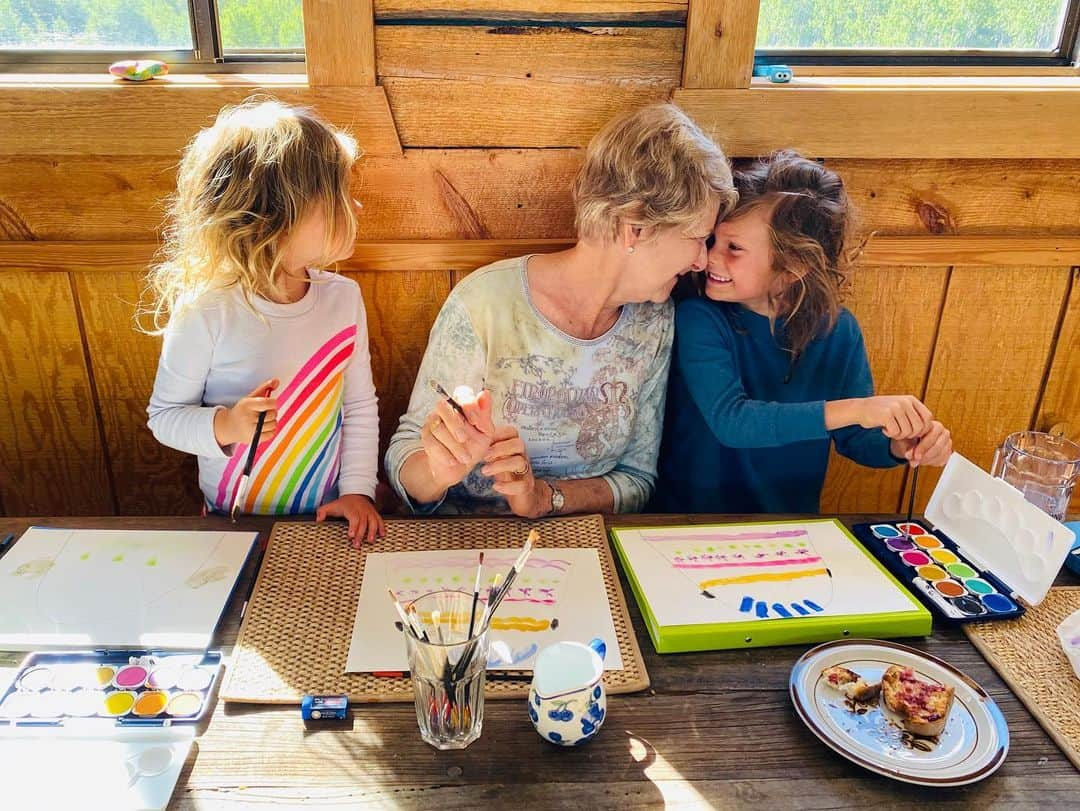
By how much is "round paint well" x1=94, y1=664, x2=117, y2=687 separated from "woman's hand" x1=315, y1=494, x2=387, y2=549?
373 mm

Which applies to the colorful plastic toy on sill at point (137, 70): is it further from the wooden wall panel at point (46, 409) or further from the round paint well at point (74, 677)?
the round paint well at point (74, 677)

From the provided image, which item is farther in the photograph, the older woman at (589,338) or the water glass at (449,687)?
the older woman at (589,338)

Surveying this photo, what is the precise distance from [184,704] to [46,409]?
1.04 meters

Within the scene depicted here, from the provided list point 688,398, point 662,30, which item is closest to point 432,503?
point 688,398

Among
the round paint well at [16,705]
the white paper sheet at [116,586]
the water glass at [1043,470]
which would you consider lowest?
the round paint well at [16,705]

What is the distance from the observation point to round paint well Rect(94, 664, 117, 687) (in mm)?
998

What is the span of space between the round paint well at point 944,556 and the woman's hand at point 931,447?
175 millimetres

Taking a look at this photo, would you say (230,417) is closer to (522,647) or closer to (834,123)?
(522,647)

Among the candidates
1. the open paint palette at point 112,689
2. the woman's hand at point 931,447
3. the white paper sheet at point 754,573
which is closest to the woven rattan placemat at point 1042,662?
the white paper sheet at point 754,573

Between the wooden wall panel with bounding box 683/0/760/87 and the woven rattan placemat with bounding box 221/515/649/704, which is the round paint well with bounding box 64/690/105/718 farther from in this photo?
the wooden wall panel with bounding box 683/0/760/87

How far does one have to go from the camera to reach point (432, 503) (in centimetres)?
153

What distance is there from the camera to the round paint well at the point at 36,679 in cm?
99

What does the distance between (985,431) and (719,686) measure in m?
1.26

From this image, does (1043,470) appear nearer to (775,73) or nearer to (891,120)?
(891,120)
